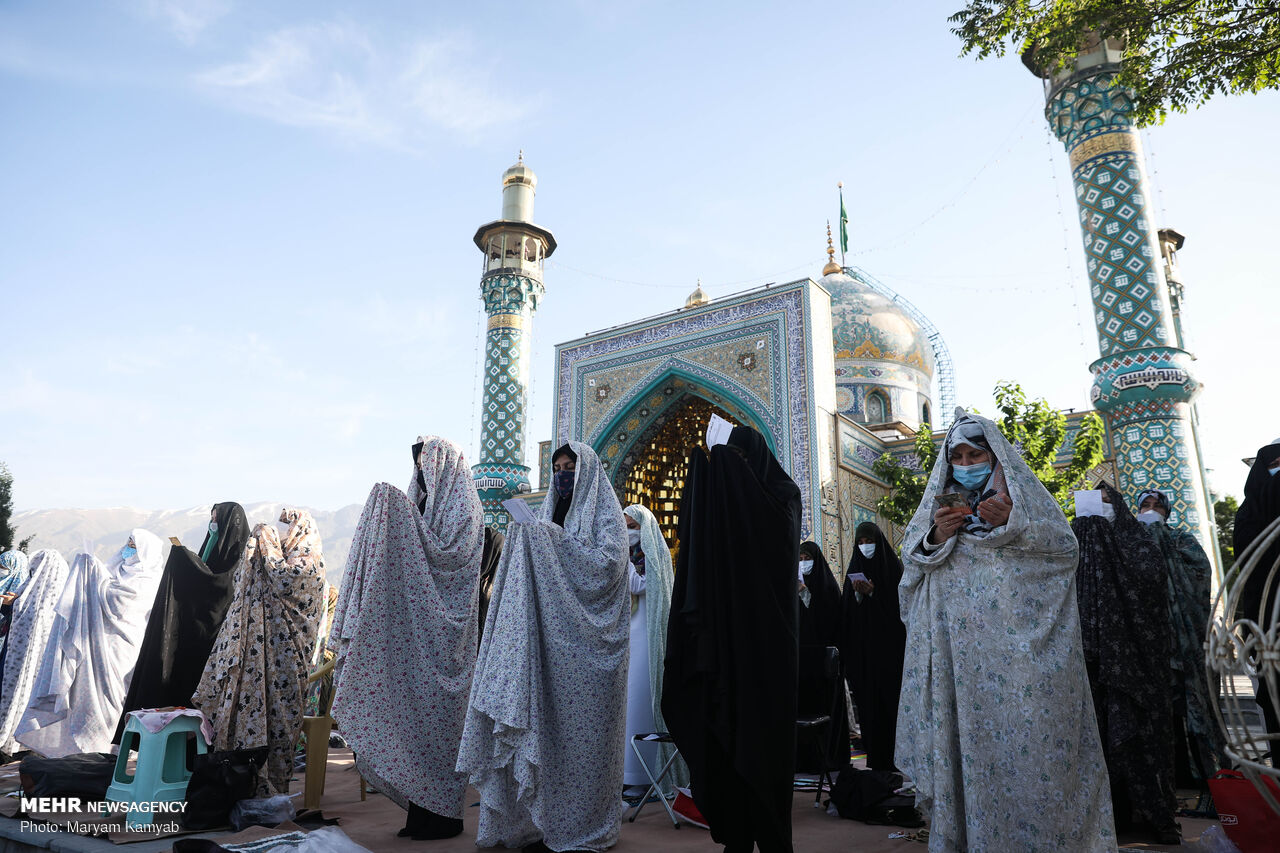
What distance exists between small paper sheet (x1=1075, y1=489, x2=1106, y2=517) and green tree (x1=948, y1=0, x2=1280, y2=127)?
210 centimetres

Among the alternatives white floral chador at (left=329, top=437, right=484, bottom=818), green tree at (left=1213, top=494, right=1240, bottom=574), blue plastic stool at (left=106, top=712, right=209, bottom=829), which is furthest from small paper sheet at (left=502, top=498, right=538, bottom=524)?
green tree at (left=1213, top=494, right=1240, bottom=574)

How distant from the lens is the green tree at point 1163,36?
357cm

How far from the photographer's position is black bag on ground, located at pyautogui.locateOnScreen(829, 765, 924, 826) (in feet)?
9.16

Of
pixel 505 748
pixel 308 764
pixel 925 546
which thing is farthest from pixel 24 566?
pixel 925 546

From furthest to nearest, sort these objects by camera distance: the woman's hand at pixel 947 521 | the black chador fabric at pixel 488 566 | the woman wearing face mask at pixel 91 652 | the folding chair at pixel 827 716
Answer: the black chador fabric at pixel 488 566, the woman wearing face mask at pixel 91 652, the folding chair at pixel 827 716, the woman's hand at pixel 947 521

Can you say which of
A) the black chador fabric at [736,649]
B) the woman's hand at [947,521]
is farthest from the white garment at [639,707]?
the woman's hand at [947,521]

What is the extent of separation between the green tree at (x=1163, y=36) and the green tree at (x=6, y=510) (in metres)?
15.7

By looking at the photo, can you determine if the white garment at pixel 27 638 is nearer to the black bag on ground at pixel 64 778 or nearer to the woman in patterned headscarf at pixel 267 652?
the black bag on ground at pixel 64 778

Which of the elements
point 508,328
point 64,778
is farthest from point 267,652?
point 508,328

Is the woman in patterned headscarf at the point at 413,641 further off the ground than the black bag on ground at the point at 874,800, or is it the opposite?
the woman in patterned headscarf at the point at 413,641

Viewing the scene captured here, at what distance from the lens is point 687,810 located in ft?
9.32

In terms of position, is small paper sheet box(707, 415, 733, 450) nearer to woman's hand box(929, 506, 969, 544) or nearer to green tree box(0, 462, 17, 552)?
woman's hand box(929, 506, 969, 544)

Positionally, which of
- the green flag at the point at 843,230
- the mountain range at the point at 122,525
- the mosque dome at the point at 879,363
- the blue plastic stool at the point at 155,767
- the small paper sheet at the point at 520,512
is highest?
the mountain range at the point at 122,525

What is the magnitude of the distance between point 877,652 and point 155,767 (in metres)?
3.06
